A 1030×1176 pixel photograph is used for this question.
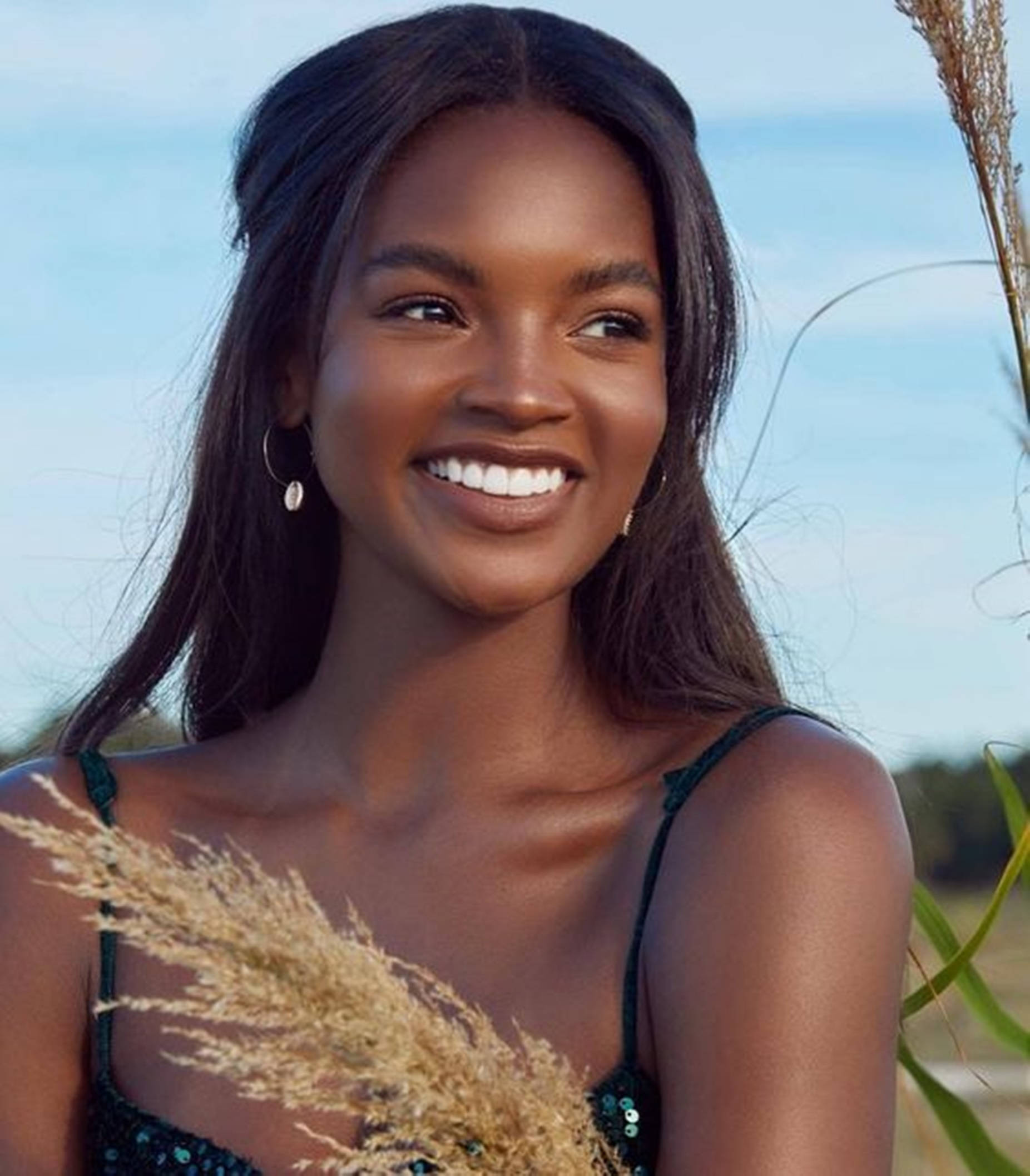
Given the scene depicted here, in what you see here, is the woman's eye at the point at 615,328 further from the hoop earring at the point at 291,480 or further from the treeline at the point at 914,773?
the treeline at the point at 914,773

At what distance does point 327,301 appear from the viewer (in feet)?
9.23

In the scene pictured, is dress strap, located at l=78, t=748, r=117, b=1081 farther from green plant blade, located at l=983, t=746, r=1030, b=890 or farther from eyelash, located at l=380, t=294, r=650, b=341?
green plant blade, located at l=983, t=746, r=1030, b=890

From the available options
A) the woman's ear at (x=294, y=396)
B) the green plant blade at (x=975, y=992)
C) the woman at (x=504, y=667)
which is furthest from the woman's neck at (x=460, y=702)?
the green plant blade at (x=975, y=992)

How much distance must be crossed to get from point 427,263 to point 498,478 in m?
0.26

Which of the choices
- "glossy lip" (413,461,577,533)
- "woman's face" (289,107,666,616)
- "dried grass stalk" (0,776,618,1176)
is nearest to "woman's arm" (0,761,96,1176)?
"woman's face" (289,107,666,616)

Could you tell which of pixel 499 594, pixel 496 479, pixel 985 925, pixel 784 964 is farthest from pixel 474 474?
pixel 985 925

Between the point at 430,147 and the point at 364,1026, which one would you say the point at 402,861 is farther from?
the point at 364,1026

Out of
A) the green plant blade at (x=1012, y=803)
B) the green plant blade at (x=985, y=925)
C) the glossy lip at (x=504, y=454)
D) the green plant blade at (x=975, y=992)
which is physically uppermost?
the glossy lip at (x=504, y=454)

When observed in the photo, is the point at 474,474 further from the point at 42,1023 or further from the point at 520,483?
the point at 42,1023

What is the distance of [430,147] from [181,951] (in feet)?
5.18

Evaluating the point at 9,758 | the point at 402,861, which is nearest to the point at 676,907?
the point at 402,861

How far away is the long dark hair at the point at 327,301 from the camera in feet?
9.25

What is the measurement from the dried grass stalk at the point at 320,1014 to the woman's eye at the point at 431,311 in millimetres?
1256

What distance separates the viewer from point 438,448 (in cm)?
263
